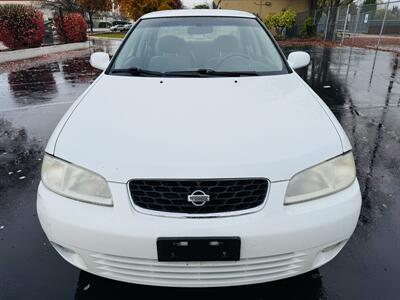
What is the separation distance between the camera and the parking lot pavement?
6.65 feet

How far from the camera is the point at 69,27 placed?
1858cm

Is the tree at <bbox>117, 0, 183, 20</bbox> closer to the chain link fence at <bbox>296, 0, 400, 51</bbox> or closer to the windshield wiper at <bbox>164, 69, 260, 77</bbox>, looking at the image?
the chain link fence at <bbox>296, 0, 400, 51</bbox>

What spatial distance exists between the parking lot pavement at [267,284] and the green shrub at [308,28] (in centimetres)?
1848

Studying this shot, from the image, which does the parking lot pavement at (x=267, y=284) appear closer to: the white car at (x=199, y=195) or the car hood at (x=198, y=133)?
the white car at (x=199, y=195)

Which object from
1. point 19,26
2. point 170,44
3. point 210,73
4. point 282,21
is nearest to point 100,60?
point 170,44

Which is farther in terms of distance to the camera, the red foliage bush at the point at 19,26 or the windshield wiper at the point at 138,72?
the red foliage bush at the point at 19,26

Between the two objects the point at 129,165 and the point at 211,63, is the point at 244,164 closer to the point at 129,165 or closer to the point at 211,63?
the point at 129,165

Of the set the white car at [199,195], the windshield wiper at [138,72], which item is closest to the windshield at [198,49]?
the windshield wiper at [138,72]

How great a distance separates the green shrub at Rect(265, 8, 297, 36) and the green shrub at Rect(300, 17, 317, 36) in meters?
0.75

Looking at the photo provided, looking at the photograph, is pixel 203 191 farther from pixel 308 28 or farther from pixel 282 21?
pixel 308 28

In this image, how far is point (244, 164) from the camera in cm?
164

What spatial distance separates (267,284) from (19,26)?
50.6 feet

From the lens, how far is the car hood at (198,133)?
165 cm

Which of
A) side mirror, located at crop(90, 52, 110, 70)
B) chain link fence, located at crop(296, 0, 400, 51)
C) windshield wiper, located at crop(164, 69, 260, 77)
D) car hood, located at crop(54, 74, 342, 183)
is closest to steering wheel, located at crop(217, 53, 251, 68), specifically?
windshield wiper, located at crop(164, 69, 260, 77)
